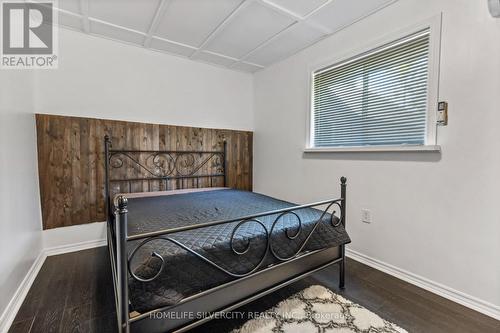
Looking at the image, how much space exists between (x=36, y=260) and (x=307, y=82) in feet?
11.3

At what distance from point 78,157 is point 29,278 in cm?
123

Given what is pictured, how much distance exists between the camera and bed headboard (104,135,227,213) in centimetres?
280

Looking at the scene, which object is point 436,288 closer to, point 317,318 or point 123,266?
→ point 317,318

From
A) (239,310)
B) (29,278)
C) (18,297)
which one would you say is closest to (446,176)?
(239,310)

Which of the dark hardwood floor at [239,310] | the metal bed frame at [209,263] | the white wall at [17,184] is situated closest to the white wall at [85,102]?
the white wall at [17,184]

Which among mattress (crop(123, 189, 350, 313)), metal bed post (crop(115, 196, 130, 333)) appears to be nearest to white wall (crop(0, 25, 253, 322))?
mattress (crop(123, 189, 350, 313))

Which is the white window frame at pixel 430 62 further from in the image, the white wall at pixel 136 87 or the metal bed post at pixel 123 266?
the metal bed post at pixel 123 266

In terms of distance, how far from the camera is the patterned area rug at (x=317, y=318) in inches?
56.1

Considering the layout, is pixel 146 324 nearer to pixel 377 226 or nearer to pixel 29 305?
pixel 29 305

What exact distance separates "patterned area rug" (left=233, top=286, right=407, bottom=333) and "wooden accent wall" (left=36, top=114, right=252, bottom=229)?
2.25m

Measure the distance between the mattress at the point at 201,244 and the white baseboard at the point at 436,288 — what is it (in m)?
0.70

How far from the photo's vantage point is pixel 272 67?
3.51 meters

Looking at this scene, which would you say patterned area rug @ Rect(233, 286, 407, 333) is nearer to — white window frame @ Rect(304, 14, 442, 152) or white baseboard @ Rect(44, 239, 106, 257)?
white window frame @ Rect(304, 14, 442, 152)

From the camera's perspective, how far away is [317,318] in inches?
59.7
